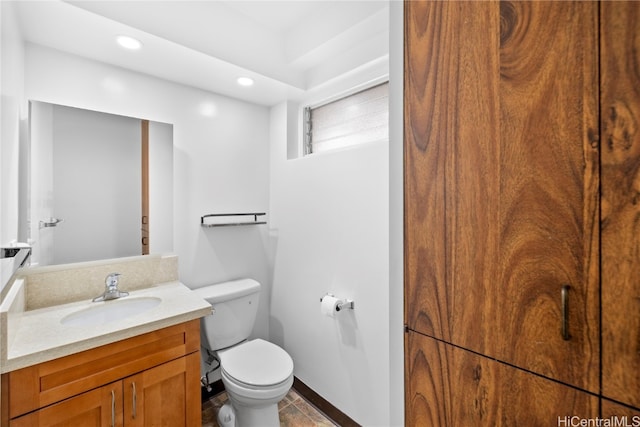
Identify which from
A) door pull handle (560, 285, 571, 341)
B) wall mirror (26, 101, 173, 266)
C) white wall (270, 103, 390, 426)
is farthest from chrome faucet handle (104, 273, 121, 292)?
door pull handle (560, 285, 571, 341)

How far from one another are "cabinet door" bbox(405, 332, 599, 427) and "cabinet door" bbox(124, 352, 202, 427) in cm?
109

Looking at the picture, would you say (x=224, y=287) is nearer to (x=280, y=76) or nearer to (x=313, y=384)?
(x=313, y=384)

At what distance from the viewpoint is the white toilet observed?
153 cm

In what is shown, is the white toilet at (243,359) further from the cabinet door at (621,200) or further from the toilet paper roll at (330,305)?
the cabinet door at (621,200)

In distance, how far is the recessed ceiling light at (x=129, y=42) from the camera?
1.45m

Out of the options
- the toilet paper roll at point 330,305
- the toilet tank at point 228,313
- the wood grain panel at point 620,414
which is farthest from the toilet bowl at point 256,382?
the wood grain panel at point 620,414

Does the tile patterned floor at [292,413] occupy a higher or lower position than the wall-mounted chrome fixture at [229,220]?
lower

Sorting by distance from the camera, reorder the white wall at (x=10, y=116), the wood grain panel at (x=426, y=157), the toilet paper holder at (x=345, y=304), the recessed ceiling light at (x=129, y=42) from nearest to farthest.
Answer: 1. the wood grain panel at (x=426, y=157)
2. the white wall at (x=10, y=116)
3. the recessed ceiling light at (x=129, y=42)
4. the toilet paper holder at (x=345, y=304)

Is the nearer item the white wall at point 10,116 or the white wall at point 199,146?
the white wall at point 10,116

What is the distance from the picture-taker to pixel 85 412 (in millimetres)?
1181

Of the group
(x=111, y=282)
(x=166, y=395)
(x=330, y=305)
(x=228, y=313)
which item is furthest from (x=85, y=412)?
(x=330, y=305)

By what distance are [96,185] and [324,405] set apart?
1949mm

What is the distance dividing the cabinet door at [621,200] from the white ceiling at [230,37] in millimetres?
1173

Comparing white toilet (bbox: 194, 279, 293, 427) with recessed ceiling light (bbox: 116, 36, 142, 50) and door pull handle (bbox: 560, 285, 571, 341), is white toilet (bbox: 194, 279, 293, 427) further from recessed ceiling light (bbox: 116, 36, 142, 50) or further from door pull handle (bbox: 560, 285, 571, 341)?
recessed ceiling light (bbox: 116, 36, 142, 50)
